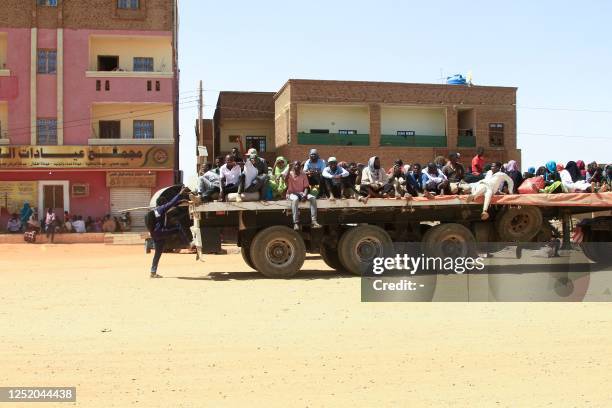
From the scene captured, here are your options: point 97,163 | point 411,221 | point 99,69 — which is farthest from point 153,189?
point 411,221

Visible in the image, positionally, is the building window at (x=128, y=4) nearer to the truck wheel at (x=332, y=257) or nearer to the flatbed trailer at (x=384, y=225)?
the flatbed trailer at (x=384, y=225)

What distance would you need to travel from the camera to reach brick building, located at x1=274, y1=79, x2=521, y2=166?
136 ft

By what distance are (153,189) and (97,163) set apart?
10.2ft

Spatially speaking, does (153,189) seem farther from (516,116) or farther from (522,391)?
(522,391)

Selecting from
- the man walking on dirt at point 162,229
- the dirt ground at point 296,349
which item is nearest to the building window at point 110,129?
the man walking on dirt at point 162,229

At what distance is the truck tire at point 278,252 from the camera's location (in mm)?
14492

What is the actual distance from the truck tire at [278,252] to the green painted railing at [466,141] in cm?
3135

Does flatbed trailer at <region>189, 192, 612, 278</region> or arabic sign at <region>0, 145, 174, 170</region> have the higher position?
arabic sign at <region>0, 145, 174, 170</region>

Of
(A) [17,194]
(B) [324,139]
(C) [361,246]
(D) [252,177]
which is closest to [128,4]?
(A) [17,194]

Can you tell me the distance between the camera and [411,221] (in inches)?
602

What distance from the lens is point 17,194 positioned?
114ft

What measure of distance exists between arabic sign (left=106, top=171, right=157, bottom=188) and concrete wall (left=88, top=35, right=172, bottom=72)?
5.91 meters

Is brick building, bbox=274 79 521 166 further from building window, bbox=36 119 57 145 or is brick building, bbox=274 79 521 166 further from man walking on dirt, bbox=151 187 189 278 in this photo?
man walking on dirt, bbox=151 187 189 278

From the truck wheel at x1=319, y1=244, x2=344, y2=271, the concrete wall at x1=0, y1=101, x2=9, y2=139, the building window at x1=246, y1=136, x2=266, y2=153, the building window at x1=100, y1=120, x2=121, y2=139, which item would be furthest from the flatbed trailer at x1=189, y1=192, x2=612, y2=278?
the building window at x1=246, y1=136, x2=266, y2=153
